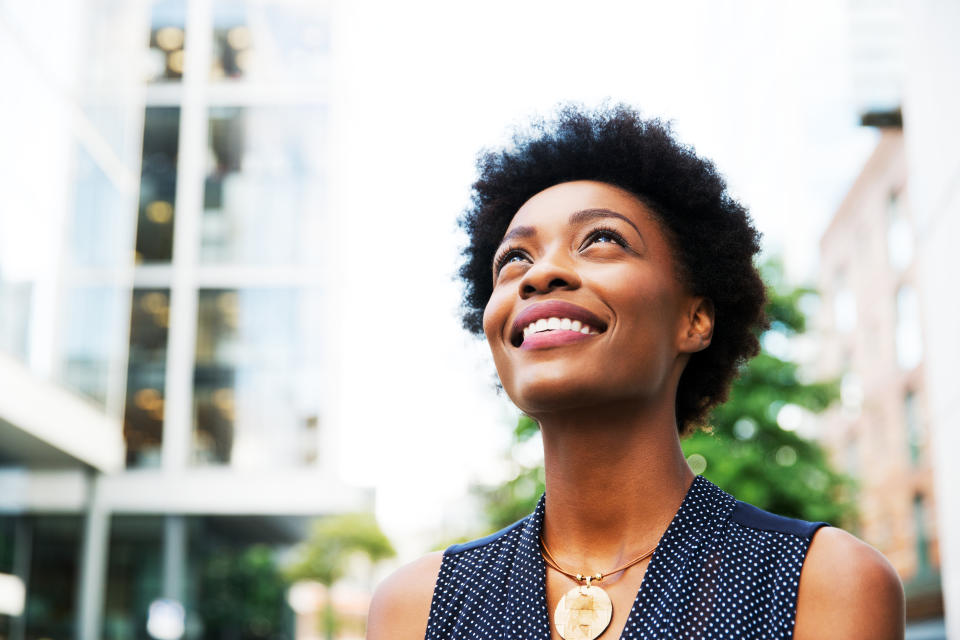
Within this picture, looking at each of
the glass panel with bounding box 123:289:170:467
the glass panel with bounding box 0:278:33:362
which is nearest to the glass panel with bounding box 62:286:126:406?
the glass panel with bounding box 0:278:33:362

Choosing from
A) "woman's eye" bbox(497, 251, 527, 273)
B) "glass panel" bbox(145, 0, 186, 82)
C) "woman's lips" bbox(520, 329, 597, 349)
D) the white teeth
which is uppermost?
"glass panel" bbox(145, 0, 186, 82)

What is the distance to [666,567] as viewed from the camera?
192 centimetres

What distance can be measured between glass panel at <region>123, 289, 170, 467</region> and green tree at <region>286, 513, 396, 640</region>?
212 inches

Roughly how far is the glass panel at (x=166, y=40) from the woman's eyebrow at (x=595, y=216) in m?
33.6

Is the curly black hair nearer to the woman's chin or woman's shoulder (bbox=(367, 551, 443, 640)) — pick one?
the woman's chin

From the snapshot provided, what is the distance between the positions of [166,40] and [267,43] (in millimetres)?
3233

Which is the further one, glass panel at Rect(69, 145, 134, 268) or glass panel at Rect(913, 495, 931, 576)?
glass panel at Rect(913, 495, 931, 576)

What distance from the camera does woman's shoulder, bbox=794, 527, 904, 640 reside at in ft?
5.71

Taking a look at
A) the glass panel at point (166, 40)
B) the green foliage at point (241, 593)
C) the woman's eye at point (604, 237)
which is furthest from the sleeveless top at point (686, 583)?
the glass panel at point (166, 40)

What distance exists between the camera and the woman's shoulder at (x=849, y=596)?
5.71 ft

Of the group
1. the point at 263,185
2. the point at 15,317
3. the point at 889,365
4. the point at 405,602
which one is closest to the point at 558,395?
the point at 405,602

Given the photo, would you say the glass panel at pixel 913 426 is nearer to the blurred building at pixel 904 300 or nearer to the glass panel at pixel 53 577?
the blurred building at pixel 904 300

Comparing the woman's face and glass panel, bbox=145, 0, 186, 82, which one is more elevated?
glass panel, bbox=145, 0, 186, 82

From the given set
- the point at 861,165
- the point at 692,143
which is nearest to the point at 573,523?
the point at 692,143
